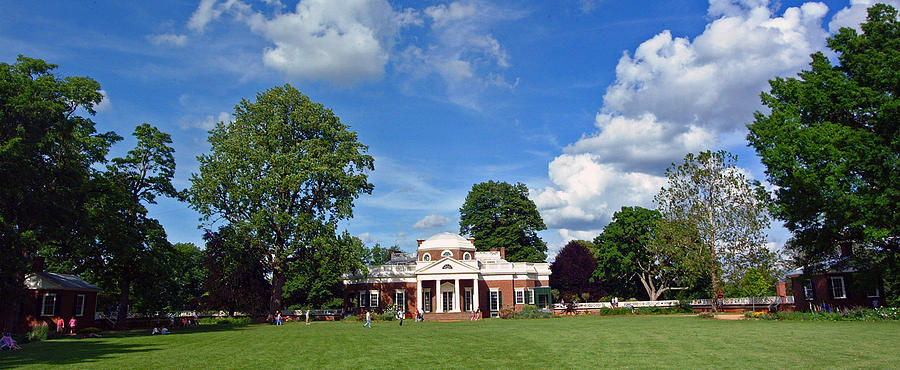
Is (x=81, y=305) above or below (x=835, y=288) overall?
above

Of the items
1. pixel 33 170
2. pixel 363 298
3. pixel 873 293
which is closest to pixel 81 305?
pixel 33 170

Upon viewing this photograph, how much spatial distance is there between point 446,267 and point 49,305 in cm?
2832

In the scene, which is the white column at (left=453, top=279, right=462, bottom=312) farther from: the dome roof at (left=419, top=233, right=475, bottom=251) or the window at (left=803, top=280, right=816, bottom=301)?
the window at (left=803, top=280, right=816, bottom=301)

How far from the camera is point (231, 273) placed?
41844mm

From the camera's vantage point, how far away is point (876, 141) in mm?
27734

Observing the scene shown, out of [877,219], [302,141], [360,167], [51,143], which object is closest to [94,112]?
[51,143]

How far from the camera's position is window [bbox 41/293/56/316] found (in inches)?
1298

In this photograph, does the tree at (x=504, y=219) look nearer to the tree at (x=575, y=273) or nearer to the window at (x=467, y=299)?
the tree at (x=575, y=273)

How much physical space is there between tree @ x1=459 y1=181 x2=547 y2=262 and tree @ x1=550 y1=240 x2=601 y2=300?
6460 mm

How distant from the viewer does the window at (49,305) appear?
3297cm

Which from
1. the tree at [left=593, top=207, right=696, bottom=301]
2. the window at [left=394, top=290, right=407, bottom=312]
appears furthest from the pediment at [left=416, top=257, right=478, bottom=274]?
the tree at [left=593, top=207, right=696, bottom=301]

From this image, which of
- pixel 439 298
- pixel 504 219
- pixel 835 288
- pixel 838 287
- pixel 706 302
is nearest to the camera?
pixel 838 287

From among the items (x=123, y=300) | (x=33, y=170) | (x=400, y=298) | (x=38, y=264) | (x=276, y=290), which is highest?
(x=33, y=170)

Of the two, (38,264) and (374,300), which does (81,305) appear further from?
(374,300)
